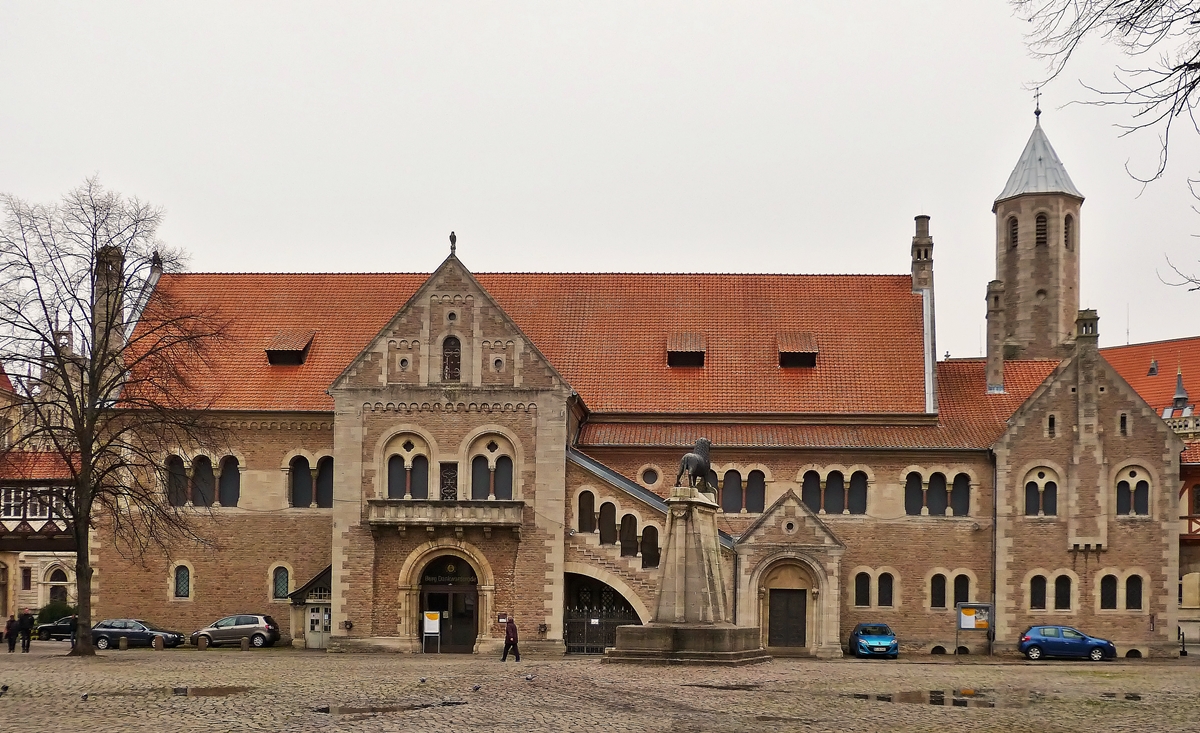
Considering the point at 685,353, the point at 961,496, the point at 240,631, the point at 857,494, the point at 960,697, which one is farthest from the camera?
the point at 685,353

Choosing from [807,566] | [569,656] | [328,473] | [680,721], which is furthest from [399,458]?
[680,721]

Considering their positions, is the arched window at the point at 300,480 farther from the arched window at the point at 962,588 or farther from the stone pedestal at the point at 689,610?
the arched window at the point at 962,588

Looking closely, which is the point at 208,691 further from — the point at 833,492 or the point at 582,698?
the point at 833,492

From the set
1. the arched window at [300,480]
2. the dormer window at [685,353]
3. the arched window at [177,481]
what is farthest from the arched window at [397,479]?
the dormer window at [685,353]

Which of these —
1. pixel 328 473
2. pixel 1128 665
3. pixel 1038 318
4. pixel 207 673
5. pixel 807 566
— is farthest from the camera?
pixel 1038 318

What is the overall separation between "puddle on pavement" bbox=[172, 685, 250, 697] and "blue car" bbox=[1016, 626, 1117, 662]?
27.8m

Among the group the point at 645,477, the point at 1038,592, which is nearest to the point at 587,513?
the point at 645,477

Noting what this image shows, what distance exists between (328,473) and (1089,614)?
87.9 ft

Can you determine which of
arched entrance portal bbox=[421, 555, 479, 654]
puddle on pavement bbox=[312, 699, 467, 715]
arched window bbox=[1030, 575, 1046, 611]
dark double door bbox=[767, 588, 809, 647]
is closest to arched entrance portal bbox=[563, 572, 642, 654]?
arched entrance portal bbox=[421, 555, 479, 654]

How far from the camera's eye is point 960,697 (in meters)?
28.2

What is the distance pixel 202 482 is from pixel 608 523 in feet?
49.5

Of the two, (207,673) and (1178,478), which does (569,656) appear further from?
(1178,478)

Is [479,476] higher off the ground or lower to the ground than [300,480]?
higher

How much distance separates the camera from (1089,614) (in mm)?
49781
